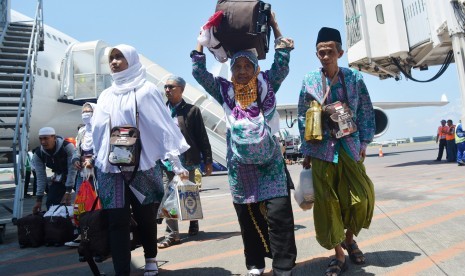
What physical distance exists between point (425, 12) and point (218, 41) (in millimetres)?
11109

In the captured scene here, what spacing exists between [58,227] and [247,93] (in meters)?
3.40

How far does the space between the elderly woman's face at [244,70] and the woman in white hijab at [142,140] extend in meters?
0.67

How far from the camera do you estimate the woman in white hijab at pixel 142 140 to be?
2953 millimetres

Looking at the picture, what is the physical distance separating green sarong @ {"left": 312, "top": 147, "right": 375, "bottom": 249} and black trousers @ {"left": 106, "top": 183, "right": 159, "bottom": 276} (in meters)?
1.31

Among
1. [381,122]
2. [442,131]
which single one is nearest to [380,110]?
[381,122]

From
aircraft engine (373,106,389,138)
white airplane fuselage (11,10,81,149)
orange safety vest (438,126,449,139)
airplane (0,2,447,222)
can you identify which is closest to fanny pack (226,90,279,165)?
airplane (0,2,447,222)

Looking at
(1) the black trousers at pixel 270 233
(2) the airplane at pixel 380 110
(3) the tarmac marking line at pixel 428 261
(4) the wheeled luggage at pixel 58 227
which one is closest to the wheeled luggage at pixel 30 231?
(4) the wheeled luggage at pixel 58 227

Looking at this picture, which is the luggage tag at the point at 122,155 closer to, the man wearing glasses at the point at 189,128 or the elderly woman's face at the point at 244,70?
the elderly woman's face at the point at 244,70

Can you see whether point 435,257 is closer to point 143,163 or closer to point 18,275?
point 143,163

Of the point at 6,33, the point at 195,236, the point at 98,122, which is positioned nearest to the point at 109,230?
the point at 98,122

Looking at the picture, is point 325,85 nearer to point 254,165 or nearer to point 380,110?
point 254,165

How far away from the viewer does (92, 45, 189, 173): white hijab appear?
119 inches

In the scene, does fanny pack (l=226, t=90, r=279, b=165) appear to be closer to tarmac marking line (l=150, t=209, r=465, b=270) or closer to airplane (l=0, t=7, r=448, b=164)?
tarmac marking line (l=150, t=209, r=465, b=270)

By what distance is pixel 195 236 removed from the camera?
4902 mm
